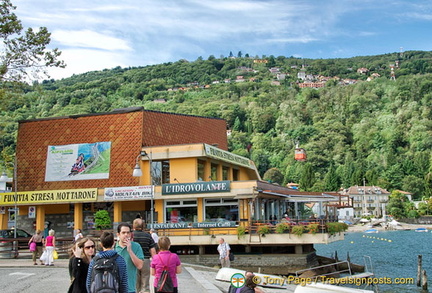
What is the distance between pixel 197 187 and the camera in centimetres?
3416

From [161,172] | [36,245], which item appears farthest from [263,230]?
[36,245]

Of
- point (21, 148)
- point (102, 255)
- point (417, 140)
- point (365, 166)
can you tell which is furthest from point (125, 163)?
point (417, 140)

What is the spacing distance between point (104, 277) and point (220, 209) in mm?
27543

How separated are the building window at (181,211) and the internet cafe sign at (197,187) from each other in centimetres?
111

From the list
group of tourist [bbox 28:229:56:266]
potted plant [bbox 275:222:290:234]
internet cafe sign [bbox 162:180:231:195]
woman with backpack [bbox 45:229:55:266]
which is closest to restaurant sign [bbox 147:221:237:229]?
internet cafe sign [bbox 162:180:231:195]

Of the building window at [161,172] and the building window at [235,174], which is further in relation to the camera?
the building window at [235,174]

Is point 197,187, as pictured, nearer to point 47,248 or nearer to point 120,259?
point 47,248

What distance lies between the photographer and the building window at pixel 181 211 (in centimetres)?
3516

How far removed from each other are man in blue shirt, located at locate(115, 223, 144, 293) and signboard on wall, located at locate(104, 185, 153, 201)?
2656 cm

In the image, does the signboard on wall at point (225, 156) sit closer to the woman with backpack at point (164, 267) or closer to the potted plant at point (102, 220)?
the potted plant at point (102, 220)

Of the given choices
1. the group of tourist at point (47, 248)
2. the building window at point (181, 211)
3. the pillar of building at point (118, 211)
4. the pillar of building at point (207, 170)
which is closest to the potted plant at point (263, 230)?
the building window at point (181, 211)

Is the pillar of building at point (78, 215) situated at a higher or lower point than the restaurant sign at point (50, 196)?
lower

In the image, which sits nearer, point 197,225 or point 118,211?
point 197,225

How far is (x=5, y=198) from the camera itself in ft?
130
